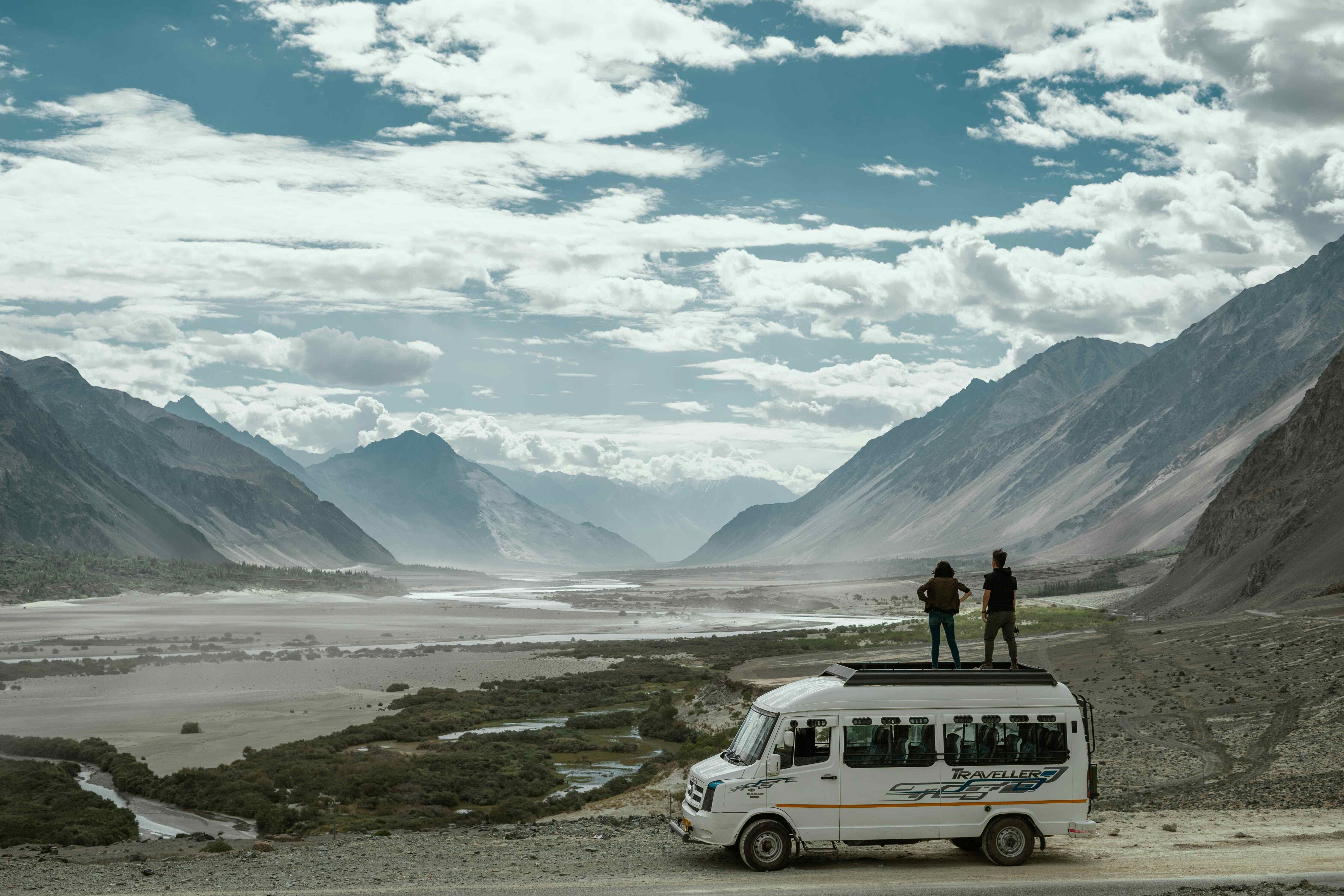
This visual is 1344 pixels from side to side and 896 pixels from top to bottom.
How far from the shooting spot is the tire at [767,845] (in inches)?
704

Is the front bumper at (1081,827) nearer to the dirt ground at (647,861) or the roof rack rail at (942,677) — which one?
the dirt ground at (647,861)

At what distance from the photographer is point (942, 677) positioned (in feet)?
59.2

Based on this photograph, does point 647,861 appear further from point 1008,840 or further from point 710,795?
point 1008,840

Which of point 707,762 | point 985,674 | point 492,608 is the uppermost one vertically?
point 985,674

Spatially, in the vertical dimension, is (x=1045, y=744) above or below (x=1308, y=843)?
above

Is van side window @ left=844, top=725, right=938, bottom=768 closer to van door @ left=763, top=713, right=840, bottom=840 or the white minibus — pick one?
the white minibus

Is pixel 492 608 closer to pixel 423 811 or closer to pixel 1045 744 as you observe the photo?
pixel 423 811

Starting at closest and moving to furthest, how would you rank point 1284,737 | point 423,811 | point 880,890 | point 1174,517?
point 880,890
point 1284,737
point 423,811
point 1174,517

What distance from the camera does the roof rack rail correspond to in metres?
17.9

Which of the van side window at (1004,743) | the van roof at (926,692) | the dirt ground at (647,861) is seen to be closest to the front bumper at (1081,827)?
the dirt ground at (647,861)

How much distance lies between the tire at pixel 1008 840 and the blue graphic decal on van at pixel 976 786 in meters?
0.61

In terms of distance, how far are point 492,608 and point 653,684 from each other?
331 ft

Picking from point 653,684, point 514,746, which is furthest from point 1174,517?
point 514,746

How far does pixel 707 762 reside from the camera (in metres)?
19.4
